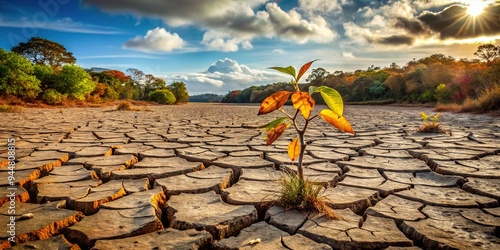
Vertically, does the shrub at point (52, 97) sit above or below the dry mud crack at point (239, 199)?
above

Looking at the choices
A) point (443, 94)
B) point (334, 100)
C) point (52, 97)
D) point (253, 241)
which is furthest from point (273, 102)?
point (443, 94)

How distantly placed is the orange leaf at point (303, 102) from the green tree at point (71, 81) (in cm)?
1514

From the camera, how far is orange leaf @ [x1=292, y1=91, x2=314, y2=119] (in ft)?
3.81

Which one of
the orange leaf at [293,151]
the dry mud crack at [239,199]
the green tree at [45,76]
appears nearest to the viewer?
the dry mud crack at [239,199]

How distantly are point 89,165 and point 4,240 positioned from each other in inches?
48.8

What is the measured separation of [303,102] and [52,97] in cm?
1505

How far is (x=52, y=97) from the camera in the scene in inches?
523

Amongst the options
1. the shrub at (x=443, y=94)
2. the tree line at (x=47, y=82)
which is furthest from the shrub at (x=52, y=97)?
the shrub at (x=443, y=94)

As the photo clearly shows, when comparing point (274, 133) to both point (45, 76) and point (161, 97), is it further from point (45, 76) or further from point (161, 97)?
point (161, 97)

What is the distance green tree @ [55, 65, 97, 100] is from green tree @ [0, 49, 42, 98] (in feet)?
4.83

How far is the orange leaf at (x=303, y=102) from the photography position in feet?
3.81

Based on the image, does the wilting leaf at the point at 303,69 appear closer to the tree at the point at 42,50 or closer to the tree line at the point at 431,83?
the tree line at the point at 431,83

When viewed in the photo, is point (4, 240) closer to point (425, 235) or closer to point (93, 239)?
point (93, 239)

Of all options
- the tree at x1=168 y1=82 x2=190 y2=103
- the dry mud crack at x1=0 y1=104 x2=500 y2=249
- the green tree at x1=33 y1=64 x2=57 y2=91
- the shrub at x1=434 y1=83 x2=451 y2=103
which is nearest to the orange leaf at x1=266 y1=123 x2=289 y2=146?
the dry mud crack at x1=0 y1=104 x2=500 y2=249
